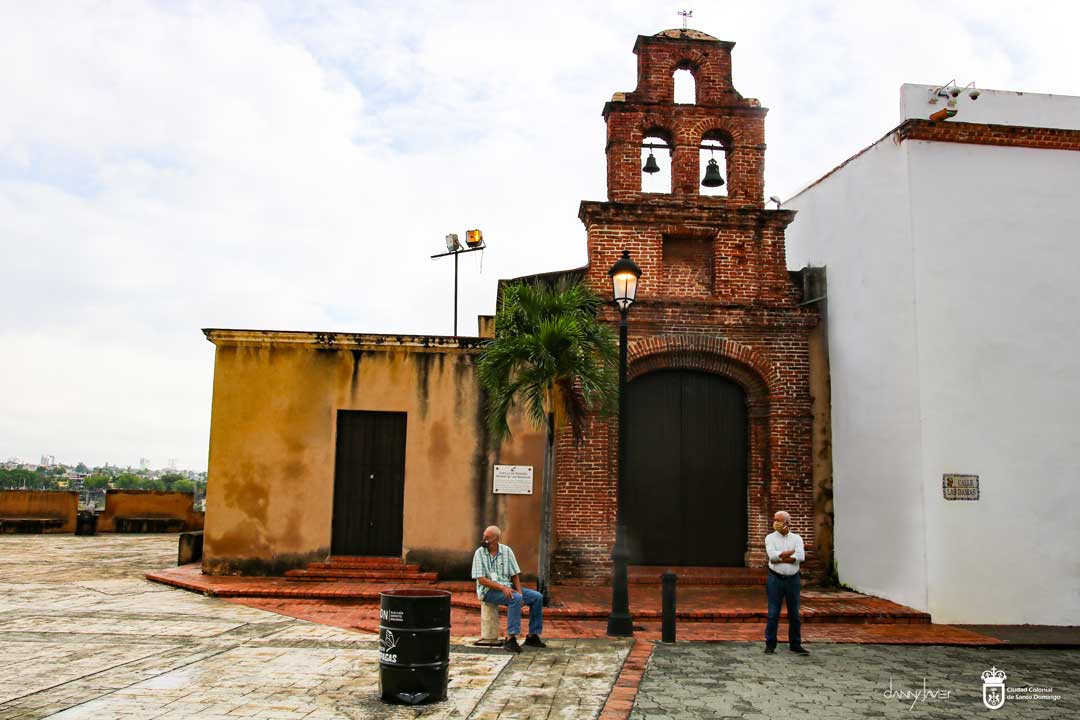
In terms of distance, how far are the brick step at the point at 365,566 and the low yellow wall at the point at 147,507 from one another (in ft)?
40.6

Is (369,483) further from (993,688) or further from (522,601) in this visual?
(993,688)

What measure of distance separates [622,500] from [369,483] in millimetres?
4894

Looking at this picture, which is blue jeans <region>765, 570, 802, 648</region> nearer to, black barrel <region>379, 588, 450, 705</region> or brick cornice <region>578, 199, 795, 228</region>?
black barrel <region>379, 588, 450, 705</region>

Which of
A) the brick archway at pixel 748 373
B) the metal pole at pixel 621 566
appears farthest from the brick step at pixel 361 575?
the metal pole at pixel 621 566

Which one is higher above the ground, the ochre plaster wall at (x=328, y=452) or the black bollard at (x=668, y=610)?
the ochre plaster wall at (x=328, y=452)

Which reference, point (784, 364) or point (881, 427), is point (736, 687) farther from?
point (784, 364)

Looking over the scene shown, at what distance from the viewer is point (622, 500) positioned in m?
10.2

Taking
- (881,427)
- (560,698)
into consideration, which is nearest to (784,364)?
→ (881,427)

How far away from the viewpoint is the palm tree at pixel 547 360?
10.8 m

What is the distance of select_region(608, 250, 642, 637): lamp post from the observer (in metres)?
9.65

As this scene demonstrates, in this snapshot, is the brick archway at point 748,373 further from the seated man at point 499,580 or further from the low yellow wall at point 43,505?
the low yellow wall at point 43,505

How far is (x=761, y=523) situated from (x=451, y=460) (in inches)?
198

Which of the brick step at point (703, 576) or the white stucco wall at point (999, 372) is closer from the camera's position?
the white stucco wall at point (999, 372)

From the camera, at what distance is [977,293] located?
38.3 feet
